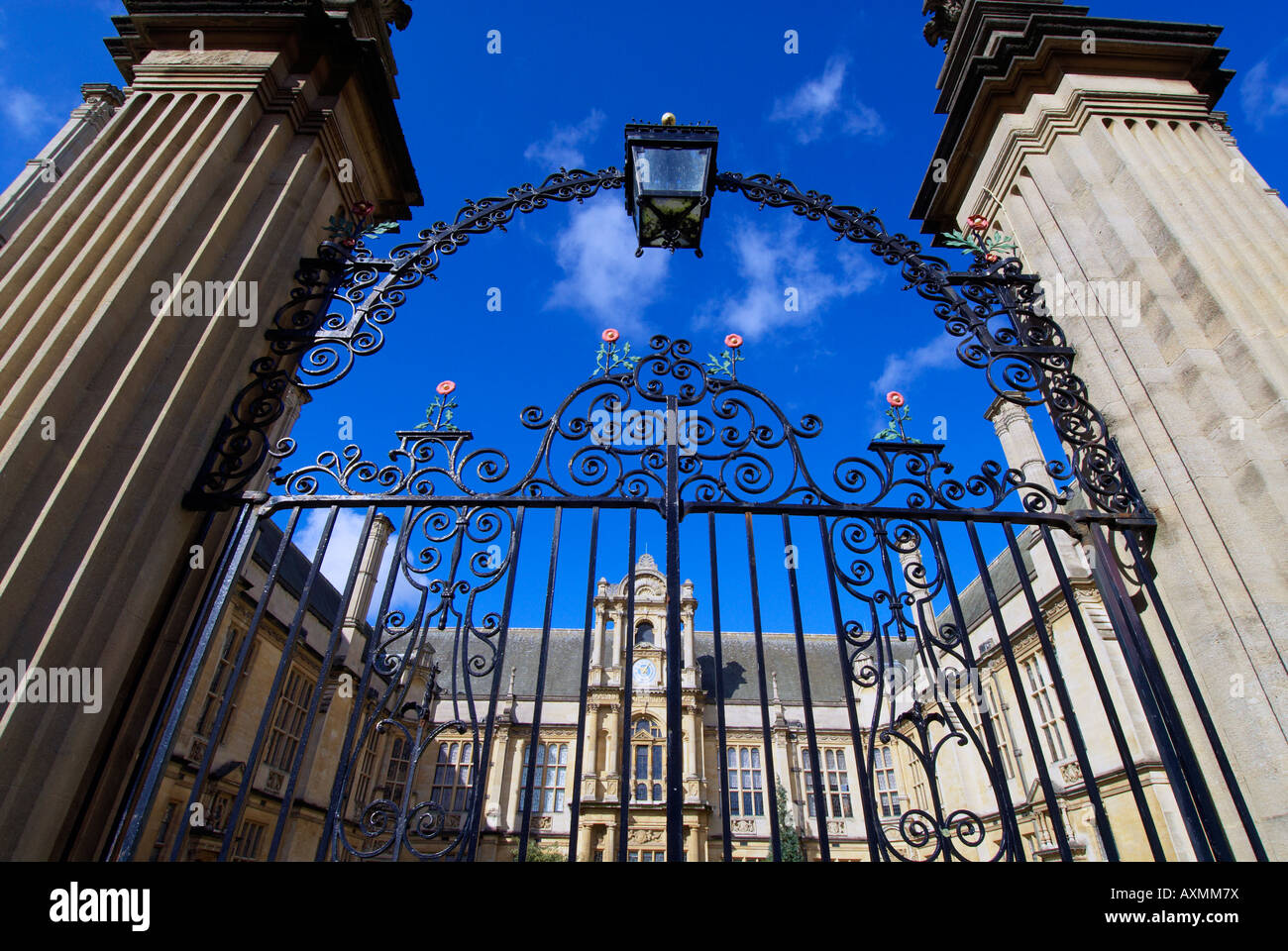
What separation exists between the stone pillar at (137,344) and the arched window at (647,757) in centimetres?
2230

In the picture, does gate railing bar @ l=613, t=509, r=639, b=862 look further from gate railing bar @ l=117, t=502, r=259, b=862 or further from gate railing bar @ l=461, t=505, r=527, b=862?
gate railing bar @ l=117, t=502, r=259, b=862

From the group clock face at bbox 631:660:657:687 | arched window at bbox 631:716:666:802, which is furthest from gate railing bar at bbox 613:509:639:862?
A: clock face at bbox 631:660:657:687

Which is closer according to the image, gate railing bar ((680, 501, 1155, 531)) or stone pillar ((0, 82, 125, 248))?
gate railing bar ((680, 501, 1155, 531))

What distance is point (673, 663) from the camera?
2.96 m

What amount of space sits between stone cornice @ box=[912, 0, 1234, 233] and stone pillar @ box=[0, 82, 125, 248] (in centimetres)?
1334

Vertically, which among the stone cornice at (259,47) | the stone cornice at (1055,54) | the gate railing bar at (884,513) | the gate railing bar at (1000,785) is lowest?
the gate railing bar at (1000,785)

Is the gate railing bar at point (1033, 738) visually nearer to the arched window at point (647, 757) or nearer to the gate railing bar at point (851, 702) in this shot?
the gate railing bar at point (851, 702)

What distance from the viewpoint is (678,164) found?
4.37 m

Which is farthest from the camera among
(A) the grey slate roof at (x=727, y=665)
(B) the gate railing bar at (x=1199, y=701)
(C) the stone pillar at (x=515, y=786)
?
(A) the grey slate roof at (x=727, y=665)

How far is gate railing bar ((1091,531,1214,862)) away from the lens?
2.78 meters

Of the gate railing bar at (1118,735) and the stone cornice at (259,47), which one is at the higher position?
the stone cornice at (259,47)

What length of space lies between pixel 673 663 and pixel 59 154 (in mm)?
17368

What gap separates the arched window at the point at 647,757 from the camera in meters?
23.9

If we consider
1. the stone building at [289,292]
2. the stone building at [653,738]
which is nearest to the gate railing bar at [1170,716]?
the stone building at [289,292]
